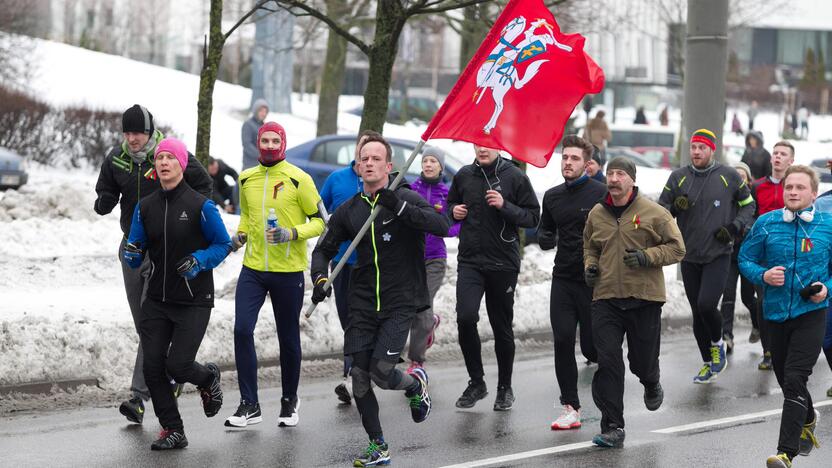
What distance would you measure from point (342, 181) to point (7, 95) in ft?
54.2

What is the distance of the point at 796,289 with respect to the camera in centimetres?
813

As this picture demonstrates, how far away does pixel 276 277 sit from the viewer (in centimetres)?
913

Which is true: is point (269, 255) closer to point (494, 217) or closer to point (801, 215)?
point (494, 217)

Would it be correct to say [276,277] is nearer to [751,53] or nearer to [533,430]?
[533,430]

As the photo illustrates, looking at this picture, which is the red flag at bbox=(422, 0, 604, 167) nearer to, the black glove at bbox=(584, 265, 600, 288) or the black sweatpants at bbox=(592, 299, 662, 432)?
the black glove at bbox=(584, 265, 600, 288)

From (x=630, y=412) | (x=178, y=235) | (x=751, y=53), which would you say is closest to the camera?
(x=178, y=235)

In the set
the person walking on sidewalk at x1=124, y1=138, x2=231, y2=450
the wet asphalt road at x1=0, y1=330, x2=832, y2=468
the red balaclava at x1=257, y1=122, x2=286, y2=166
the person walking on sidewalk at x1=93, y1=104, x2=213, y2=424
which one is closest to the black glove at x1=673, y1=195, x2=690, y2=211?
the wet asphalt road at x1=0, y1=330, x2=832, y2=468

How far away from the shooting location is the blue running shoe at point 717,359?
11547 mm

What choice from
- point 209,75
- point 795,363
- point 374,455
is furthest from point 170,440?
point 209,75

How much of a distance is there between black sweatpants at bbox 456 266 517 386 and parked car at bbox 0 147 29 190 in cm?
1389

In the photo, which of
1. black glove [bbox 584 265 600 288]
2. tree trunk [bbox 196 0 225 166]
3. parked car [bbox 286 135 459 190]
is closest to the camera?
black glove [bbox 584 265 600 288]

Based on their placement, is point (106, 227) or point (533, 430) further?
point (106, 227)

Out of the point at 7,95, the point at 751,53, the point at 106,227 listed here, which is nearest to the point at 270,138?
the point at 106,227

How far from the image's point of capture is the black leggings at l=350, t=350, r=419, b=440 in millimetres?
8039
